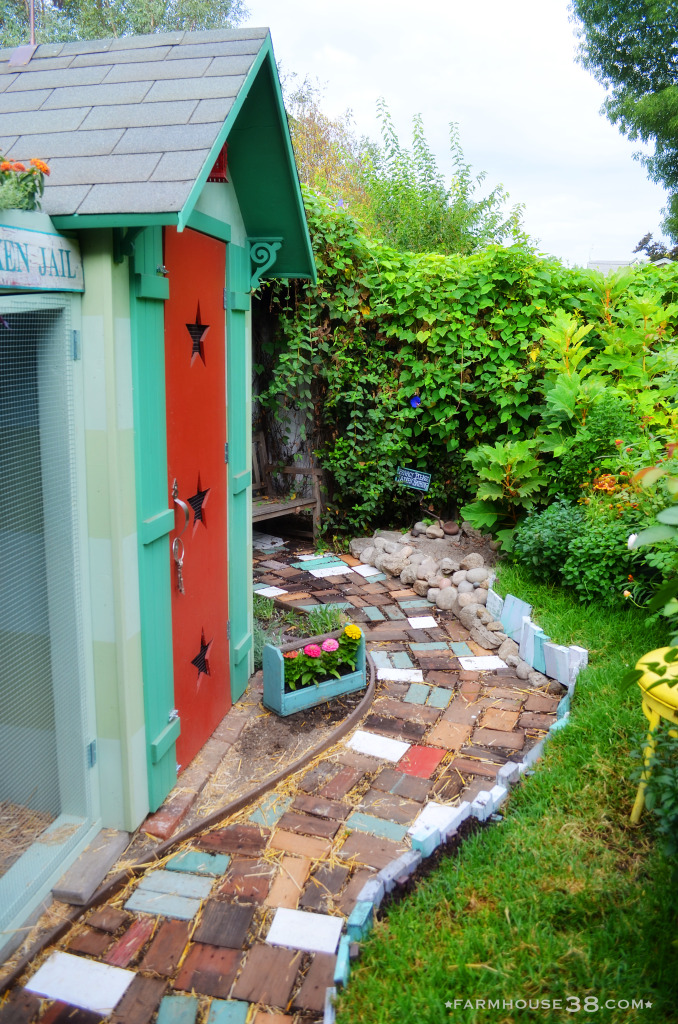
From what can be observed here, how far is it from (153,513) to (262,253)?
73.9 inches

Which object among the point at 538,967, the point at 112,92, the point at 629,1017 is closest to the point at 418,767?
the point at 538,967

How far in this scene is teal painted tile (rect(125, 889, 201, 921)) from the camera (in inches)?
101

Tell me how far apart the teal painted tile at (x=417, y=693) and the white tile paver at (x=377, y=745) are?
44 centimetres

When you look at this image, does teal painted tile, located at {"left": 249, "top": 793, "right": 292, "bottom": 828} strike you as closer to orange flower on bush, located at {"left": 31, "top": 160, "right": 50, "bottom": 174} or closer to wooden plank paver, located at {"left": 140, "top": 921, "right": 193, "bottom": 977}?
wooden plank paver, located at {"left": 140, "top": 921, "right": 193, "bottom": 977}

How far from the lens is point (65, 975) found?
7.56 feet

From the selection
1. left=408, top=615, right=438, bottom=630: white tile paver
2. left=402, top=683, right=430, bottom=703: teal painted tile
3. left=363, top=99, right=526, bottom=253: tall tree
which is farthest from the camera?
left=363, top=99, right=526, bottom=253: tall tree

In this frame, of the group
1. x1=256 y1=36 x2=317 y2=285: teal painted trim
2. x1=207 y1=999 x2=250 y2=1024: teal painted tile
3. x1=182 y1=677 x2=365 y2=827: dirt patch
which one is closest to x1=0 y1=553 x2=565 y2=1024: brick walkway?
x1=207 y1=999 x2=250 y2=1024: teal painted tile

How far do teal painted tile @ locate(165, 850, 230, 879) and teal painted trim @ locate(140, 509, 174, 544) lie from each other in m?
1.26

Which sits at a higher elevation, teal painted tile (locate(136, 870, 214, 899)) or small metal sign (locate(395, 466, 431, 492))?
small metal sign (locate(395, 466, 431, 492))

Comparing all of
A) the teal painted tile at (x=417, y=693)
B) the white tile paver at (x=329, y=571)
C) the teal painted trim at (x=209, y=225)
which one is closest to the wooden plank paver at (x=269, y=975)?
the teal painted tile at (x=417, y=693)

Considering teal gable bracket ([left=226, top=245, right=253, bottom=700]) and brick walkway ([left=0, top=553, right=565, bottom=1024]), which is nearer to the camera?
brick walkway ([left=0, top=553, right=565, bottom=1024])

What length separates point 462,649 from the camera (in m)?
4.83

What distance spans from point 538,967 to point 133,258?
2654mm

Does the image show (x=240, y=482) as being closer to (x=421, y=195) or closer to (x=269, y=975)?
(x=269, y=975)
